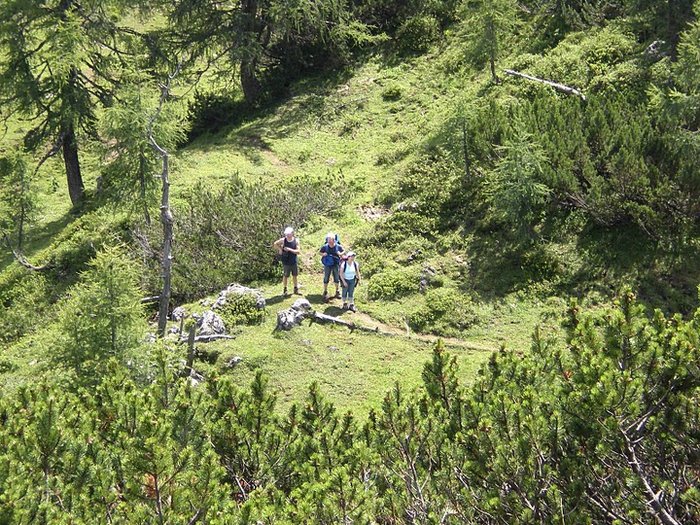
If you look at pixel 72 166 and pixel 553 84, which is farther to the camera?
pixel 72 166

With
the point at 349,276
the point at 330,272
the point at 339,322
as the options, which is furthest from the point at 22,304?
the point at 349,276

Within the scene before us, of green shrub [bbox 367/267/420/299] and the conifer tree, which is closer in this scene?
the conifer tree

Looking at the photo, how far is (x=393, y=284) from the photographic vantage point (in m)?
18.4

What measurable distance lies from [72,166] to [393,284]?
54.7 feet

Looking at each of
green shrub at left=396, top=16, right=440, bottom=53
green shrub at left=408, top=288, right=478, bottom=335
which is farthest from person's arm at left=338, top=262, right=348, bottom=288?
green shrub at left=396, top=16, right=440, bottom=53

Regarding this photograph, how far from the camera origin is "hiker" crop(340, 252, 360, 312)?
16.5m

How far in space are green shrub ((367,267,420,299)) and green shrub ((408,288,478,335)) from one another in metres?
0.75

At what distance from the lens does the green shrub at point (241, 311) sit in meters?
17.2

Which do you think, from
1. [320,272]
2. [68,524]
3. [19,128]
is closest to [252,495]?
[68,524]

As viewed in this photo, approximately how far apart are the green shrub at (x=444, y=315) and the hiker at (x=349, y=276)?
5.19 ft

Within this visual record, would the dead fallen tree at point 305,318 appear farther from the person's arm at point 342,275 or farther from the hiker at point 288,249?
the hiker at point 288,249

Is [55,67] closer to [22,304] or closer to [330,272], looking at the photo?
[22,304]

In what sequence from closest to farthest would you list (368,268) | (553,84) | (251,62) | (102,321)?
(102,321), (368,268), (553,84), (251,62)

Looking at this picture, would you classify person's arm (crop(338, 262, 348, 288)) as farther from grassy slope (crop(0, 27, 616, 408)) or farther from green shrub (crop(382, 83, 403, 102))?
green shrub (crop(382, 83, 403, 102))
